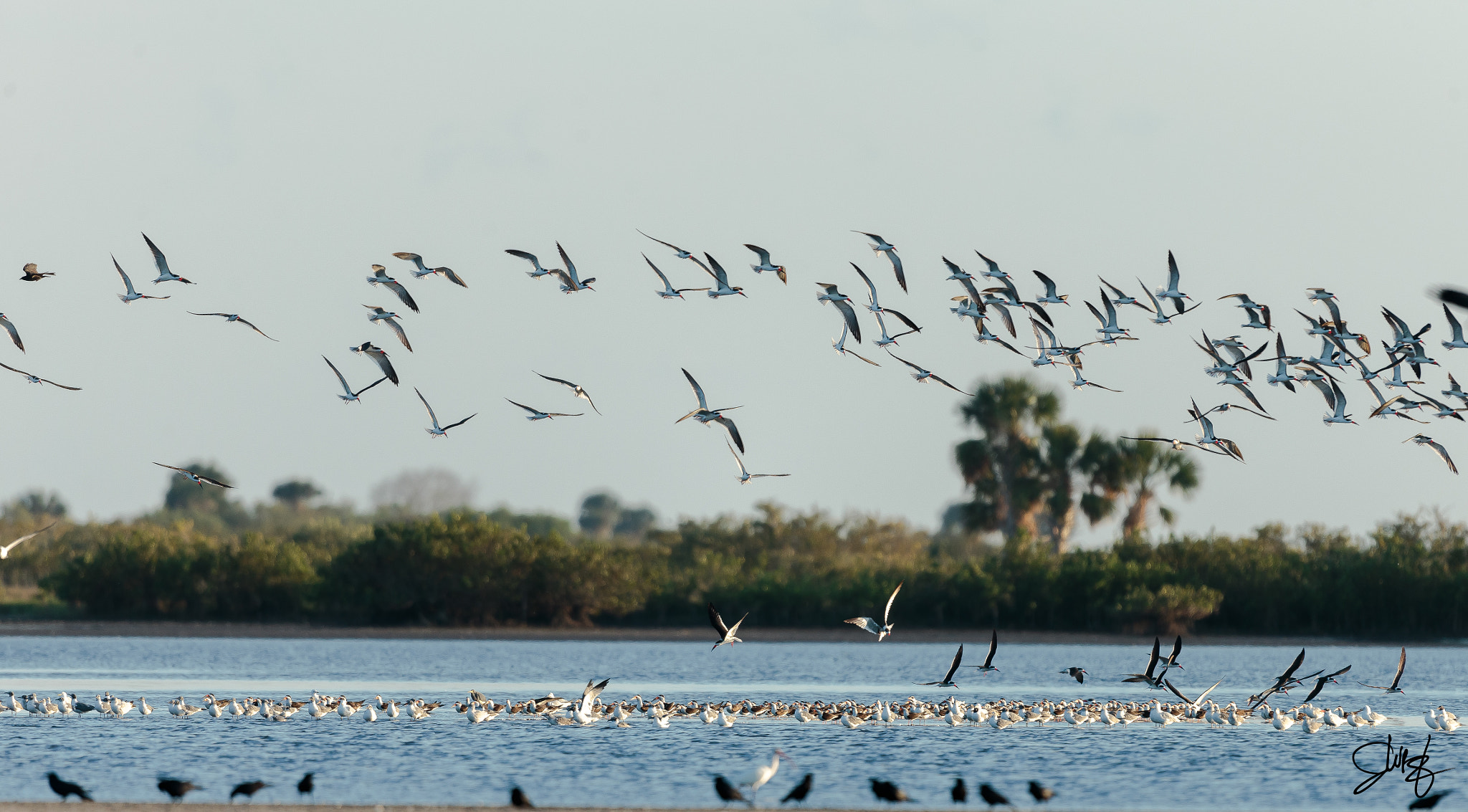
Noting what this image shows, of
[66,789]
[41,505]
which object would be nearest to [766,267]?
[66,789]

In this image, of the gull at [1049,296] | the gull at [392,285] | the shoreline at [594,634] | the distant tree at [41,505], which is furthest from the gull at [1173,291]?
the distant tree at [41,505]

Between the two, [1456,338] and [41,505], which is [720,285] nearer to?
[1456,338]

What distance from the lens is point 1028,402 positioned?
257ft

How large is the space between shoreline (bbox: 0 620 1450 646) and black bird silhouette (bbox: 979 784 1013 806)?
47773mm

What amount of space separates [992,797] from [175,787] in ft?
30.9

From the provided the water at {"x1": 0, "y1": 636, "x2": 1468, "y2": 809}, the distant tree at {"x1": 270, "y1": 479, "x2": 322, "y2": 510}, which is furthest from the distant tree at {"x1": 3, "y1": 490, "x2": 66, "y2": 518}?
the water at {"x1": 0, "y1": 636, "x2": 1468, "y2": 809}

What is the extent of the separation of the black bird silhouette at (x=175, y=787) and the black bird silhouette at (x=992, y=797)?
921 cm

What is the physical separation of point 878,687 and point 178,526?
62.4 metres

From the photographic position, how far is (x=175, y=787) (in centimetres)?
2152

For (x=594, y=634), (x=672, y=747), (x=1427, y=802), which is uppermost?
(x=594, y=634)

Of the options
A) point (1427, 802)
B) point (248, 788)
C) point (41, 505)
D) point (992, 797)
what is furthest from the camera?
point (41, 505)

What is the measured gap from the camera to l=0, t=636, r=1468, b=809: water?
949 inches

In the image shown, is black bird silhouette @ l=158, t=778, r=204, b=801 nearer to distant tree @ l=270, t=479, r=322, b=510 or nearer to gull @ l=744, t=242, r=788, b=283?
gull @ l=744, t=242, r=788, b=283

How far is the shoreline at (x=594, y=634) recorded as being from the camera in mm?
70000
